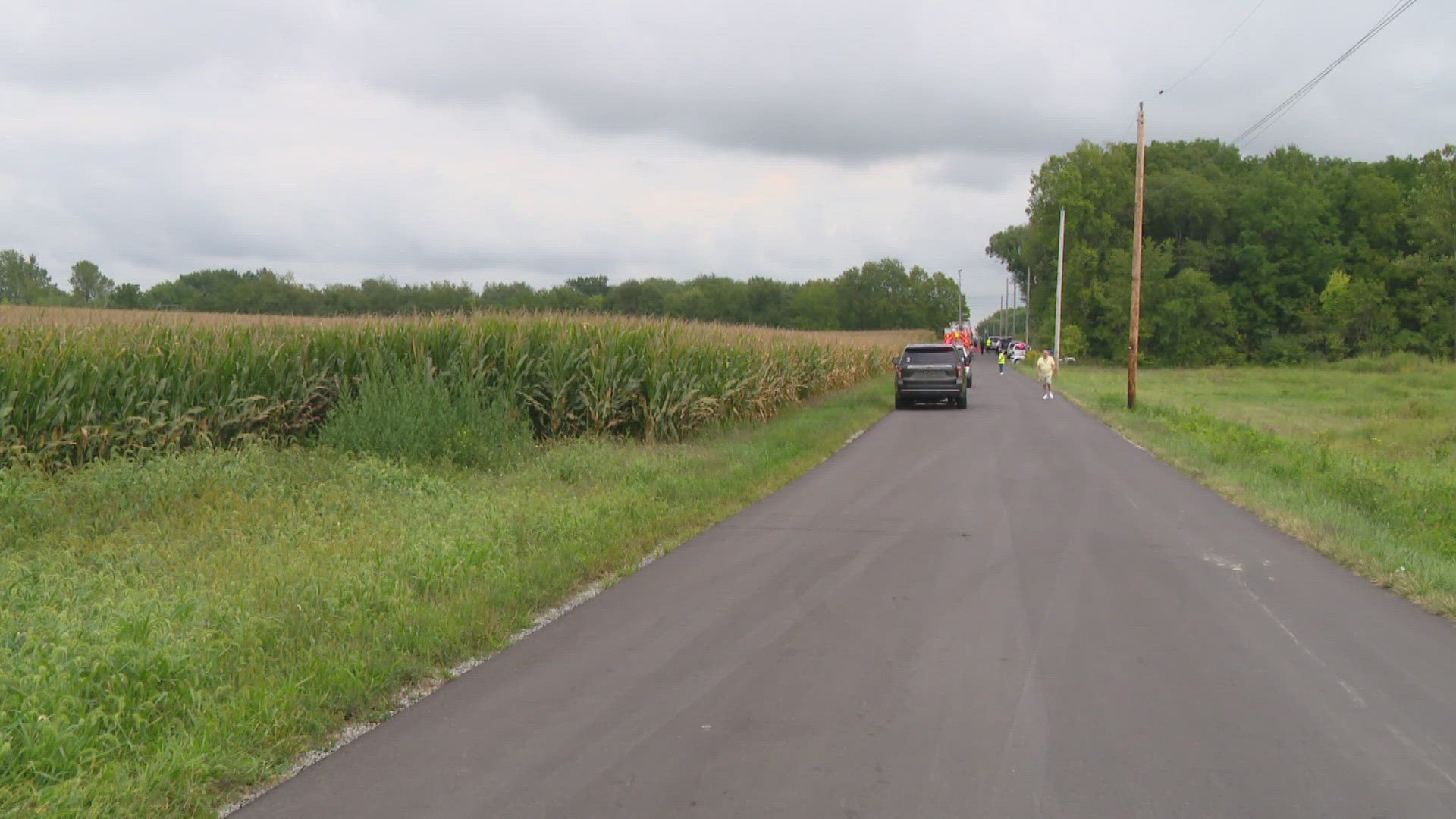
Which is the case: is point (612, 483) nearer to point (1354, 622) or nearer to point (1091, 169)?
point (1354, 622)

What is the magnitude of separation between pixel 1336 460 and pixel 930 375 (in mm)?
13564

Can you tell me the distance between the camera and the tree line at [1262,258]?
68.9 metres

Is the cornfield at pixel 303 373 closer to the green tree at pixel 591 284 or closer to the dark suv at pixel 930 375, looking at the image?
the dark suv at pixel 930 375

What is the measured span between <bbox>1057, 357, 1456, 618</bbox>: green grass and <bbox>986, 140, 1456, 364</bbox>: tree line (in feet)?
93.7

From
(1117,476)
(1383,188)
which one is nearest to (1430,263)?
(1383,188)

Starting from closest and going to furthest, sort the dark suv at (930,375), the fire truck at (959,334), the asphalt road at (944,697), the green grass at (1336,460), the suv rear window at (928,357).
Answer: the asphalt road at (944,697) → the green grass at (1336,460) → the dark suv at (930,375) → the suv rear window at (928,357) → the fire truck at (959,334)

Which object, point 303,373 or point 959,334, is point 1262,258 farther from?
point 303,373

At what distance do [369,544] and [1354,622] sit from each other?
24.1 feet

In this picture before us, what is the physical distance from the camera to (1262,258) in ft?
247

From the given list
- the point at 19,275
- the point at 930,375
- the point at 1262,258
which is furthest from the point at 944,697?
the point at 1262,258

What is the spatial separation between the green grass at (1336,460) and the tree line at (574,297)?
1123 cm

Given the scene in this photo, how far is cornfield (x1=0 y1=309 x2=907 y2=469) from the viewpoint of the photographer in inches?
472

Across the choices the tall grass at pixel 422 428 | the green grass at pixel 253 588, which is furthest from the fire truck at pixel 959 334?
the green grass at pixel 253 588

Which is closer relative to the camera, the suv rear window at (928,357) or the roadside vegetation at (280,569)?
the roadside vegetation at (280,569)
